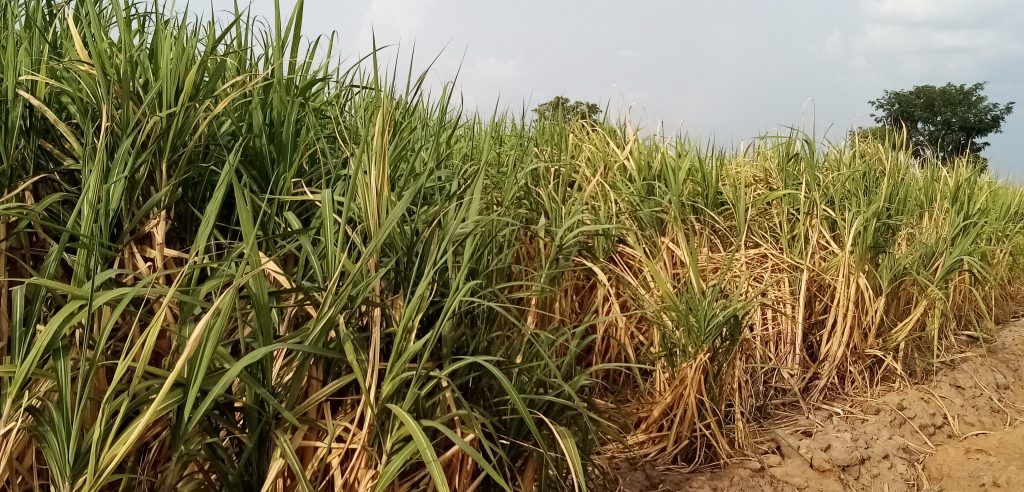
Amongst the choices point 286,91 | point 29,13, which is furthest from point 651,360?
point 29,13

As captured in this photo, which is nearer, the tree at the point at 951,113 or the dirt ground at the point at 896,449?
the dirt ground at the point at 896,449

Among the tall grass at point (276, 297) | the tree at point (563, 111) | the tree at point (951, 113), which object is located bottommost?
the tall grass at point (276, 297)

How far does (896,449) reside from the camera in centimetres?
279

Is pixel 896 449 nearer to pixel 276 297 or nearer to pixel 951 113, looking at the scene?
pixel 276 297

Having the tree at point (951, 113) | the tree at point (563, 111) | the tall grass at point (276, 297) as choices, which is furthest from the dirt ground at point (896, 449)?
the tree at point (951, 113)

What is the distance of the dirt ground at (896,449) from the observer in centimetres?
238

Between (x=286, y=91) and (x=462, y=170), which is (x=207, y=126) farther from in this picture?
(x=462, y=170)

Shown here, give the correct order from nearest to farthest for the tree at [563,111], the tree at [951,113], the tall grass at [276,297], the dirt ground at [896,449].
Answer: the tall grass at [276,297] → the dirt ground at [896,449] → the tree at [563,111] → the tree at [951,113]

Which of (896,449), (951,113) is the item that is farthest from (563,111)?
(951,113)

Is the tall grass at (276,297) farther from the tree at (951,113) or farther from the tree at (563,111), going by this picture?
the tree at (951,113)

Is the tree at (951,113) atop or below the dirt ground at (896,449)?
atop

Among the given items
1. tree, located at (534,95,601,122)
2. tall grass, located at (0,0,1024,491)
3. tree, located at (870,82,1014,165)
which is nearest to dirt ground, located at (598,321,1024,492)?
tall grass, located at (0,0,1024,491)

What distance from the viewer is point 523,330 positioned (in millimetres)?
1611

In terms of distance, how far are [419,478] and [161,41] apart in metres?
1.12
